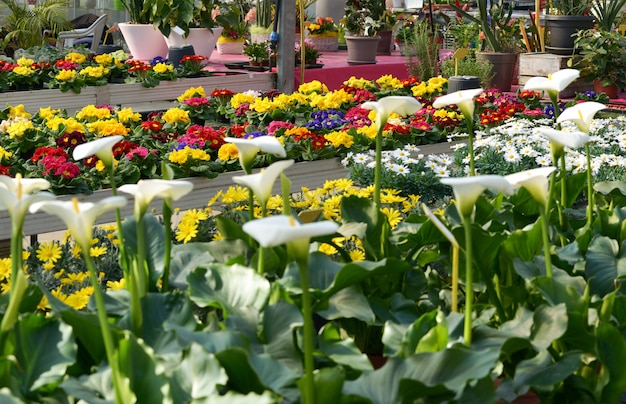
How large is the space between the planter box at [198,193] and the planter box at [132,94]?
2636 mm

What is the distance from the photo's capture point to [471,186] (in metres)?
1.21

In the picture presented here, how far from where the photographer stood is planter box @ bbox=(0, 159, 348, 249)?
119 inches

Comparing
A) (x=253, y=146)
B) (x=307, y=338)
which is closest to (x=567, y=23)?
(x=253, y=146)

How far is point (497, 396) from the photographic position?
51.3 inches

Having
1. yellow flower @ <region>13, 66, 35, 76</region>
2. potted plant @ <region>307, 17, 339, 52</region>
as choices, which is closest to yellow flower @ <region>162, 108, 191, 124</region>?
yellow flower @ <region>13, 66, 35, 76</region>

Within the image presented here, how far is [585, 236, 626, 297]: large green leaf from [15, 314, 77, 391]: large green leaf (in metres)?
0.94

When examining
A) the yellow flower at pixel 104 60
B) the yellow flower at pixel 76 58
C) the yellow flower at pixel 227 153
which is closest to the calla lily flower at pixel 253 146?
the yellow flower at pixel 227 153

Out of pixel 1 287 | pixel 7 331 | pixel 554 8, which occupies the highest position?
pixel 554 8

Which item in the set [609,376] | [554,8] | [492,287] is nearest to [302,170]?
[492,287]

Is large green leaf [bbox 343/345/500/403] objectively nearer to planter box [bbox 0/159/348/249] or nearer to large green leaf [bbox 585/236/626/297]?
large green leaf [bbox 585/236/626/297]

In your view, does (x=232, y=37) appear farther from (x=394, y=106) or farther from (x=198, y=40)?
(x=394, y=106)

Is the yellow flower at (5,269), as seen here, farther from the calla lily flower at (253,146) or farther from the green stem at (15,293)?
the calla lily flower at (253,146)

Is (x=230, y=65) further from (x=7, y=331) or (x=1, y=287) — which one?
(x=7, y=331)

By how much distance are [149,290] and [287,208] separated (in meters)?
0.29
